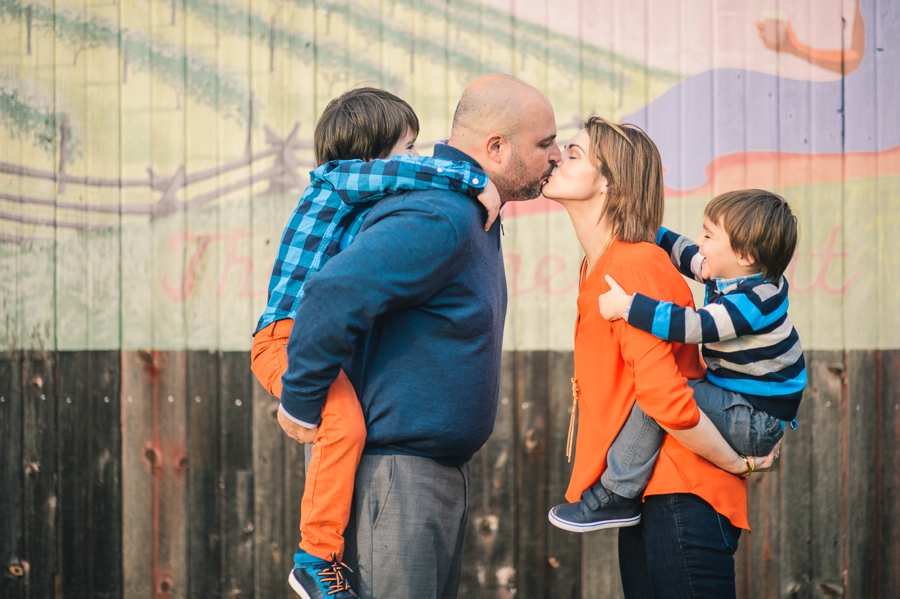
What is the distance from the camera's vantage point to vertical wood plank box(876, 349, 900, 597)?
3.48m

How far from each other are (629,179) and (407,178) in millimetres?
688

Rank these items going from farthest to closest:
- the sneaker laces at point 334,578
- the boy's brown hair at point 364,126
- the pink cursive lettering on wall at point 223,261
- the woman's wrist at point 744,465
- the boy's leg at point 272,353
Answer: the pink cursive lettering on wall at point 223,261, the boy's brown hair at point 364,126, the boy's leg at point 272,353, the woman's wrist at point 744,465, the sneaker laces at point 334,578

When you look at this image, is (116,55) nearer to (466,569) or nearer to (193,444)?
(193,444)

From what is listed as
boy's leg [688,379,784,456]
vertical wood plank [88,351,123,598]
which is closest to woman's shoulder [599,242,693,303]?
boy's leg [688,379,784,456]

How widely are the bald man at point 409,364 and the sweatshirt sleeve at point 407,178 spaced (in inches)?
1.3

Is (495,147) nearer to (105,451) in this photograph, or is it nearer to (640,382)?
(640,382)

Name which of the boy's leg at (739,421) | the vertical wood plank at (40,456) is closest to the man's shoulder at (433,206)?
the boy's leg at (739,421)

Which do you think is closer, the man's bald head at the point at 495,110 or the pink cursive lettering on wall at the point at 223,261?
the man's bald head at the point at 495,110

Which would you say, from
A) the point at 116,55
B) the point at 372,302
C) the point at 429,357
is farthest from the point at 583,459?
the point at 116,55

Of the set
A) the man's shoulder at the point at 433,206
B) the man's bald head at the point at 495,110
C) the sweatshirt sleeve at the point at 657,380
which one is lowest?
the sweatshirt sleeve at the point at 657,380

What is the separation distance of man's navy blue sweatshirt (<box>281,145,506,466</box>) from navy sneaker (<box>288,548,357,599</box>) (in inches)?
12.5

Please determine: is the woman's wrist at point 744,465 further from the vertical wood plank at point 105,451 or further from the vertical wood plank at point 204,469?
the vertical wood plank at point 105,451

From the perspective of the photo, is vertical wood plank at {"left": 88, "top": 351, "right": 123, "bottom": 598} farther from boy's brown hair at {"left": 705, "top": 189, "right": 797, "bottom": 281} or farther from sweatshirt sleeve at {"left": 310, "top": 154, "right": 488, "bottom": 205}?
boy's brown hair at {"left": 705, "top": 189, "right": 797, "bottom": 281}

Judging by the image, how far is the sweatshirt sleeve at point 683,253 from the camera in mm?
2382
